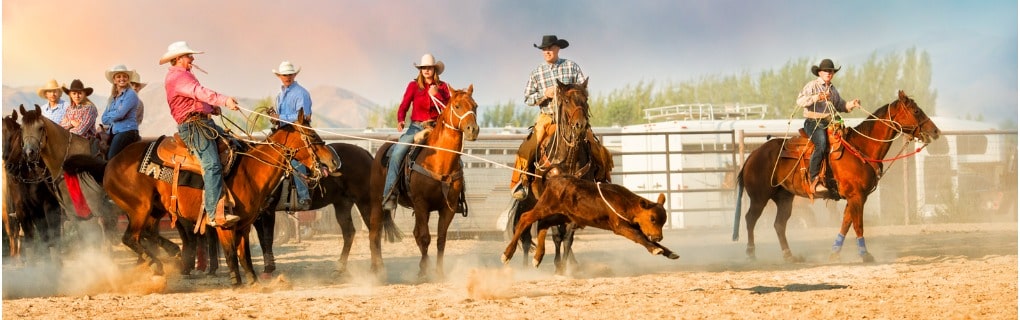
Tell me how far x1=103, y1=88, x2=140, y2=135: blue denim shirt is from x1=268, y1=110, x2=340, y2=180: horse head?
103 inches

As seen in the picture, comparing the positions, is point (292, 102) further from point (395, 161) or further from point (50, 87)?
point (50, 87)

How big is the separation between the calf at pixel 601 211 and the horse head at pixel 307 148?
158 centimetres

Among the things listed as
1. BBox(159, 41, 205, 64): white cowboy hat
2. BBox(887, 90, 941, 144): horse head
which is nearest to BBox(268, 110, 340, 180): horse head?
BBox(159, 41, 205, 64): white cowboy hat

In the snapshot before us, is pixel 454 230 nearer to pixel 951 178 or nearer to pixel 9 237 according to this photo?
pixel 9 237

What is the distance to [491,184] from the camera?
1794 cm

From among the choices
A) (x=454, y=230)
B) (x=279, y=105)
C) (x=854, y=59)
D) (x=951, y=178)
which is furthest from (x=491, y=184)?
(x=854, y=59)

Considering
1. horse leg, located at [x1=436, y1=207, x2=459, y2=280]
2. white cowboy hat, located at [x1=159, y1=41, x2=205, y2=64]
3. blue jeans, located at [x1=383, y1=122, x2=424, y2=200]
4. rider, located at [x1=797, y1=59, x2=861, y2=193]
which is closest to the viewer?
white cowboy hat, located at [x1=159, y1=41, x2=205, y2=64]

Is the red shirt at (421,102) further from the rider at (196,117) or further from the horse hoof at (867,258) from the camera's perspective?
the horse hoof at (867,258)

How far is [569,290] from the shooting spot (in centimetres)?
890

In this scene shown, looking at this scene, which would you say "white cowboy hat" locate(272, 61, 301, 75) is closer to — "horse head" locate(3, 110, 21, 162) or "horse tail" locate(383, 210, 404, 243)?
"horse tail" locate(383, 210, 404, 243)

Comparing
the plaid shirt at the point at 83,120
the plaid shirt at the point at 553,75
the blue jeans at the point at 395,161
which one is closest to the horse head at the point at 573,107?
the plaid shirt at the point at 553,75

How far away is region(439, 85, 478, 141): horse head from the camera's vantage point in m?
9.63

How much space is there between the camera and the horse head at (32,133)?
32.8ft

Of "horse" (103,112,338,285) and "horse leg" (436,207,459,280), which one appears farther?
"horse leg" (436,207,459,280)
